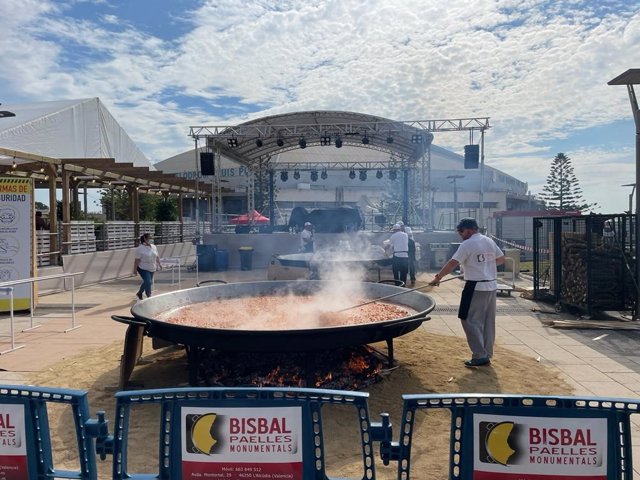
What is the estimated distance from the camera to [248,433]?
7.08ft

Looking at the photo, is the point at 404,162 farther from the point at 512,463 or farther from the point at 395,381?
the point at 512,463

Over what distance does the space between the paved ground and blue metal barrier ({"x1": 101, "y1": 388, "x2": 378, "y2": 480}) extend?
2481 millimetres

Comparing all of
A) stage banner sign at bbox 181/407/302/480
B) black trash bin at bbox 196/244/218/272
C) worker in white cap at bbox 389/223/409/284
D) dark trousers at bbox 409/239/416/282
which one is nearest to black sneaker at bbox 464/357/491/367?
stage banner sign at bbox 181/407/302/480

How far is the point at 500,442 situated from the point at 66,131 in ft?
87.6

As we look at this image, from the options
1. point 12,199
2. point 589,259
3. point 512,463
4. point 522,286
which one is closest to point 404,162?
point 522,286

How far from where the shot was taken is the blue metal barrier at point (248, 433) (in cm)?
214

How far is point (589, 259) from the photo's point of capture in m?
8.18

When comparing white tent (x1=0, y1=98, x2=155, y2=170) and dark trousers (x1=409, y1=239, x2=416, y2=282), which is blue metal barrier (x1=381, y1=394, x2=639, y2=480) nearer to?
dark trousers (x1=409, y1=239, x2=416, y2=282)

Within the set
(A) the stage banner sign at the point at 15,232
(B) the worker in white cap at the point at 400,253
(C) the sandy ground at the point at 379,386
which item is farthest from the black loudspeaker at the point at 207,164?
(C) the sandy ground at the point at 379,386

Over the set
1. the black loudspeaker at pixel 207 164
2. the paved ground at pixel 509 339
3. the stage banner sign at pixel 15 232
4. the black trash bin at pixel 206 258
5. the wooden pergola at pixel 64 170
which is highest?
the black loudspeaker at pixel 207 164

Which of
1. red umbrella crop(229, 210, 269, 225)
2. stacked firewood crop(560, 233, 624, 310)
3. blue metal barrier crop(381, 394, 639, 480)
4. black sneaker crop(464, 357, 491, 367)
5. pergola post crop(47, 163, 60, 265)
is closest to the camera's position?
blue metal barrier crop(381, 394, 639, 480)

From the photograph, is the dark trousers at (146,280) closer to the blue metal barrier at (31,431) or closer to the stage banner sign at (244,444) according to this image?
the blue metal barrier at (31,431)

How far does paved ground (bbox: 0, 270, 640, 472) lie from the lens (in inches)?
205

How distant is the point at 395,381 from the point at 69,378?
3.67 meters
